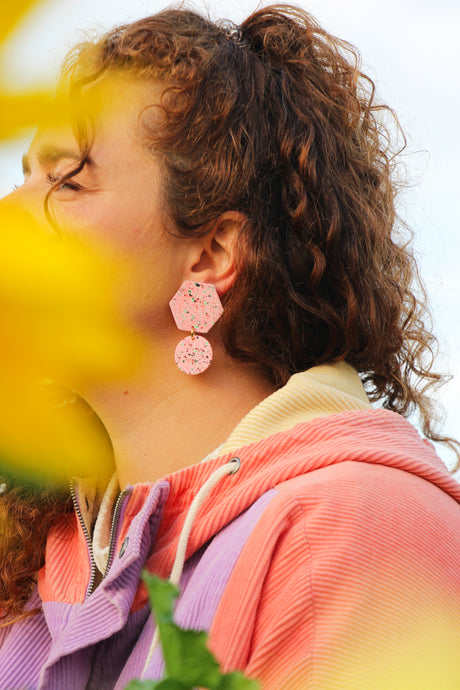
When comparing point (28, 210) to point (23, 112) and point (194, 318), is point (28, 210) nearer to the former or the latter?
point (194, 318)

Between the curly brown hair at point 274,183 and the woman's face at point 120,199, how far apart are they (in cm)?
3

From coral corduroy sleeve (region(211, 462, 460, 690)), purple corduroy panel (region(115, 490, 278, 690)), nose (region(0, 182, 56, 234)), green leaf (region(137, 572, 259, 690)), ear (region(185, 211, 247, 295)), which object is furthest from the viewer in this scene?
ear (region(185, 211, 247, 295))

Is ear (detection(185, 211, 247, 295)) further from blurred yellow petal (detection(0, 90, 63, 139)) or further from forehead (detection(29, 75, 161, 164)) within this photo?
blurred yellow petal (detection(0, 90, 63, 139))

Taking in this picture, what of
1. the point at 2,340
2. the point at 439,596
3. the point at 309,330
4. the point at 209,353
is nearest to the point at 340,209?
the point at 309,330

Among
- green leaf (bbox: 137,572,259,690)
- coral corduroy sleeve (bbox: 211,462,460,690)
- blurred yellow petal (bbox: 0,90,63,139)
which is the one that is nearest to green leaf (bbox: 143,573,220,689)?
green leaf (bbox: 137,572,259,690)

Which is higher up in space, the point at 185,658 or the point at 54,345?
the point at 185,658

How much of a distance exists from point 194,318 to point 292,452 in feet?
1.03

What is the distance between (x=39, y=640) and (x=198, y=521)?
439 millimetres

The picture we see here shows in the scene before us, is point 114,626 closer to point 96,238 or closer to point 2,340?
point 2,340

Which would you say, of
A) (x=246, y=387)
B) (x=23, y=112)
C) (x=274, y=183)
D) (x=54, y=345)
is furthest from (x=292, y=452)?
(x=23, y=112)

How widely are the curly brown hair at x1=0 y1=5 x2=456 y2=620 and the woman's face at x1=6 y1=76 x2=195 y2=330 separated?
26 mm

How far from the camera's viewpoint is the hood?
3.36 ft

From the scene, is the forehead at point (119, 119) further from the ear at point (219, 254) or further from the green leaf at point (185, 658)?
the green leaf at point (185, 658)

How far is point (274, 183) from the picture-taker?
55.4 inches
